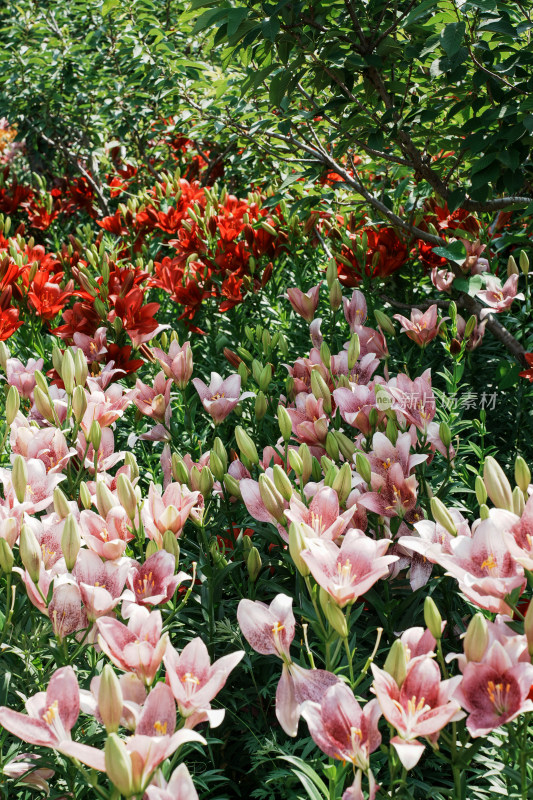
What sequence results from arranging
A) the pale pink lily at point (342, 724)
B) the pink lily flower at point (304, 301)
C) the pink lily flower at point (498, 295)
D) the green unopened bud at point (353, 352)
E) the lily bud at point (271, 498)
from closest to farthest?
the pale pink lily at point (342, 724)
the lily bud at point (271, 498)
the green unopened bud at point (353, 352)
the pink lily flower at point (498, 295)
the pink lily flower at point (304, 301)

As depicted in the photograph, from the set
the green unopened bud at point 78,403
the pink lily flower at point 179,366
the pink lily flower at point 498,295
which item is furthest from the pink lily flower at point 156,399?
the pink lily flower at point 498,295

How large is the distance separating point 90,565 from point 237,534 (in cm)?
60

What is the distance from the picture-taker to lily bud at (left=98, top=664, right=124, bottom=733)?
87 centimetres

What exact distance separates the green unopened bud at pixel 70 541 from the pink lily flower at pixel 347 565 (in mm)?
406

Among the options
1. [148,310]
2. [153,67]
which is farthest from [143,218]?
[148,310]

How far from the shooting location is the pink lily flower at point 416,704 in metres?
0.85

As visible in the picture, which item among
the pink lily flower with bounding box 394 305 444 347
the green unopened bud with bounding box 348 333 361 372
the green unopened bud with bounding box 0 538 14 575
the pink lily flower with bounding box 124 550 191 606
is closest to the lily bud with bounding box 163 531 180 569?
the pink lily flower with bounding box 124 550 191 606

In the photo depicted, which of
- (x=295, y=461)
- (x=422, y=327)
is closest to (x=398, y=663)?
(x=295, y=461)

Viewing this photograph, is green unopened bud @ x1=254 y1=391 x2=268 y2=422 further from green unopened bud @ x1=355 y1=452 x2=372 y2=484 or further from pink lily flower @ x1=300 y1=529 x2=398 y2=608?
pink lily flower @ x1=300 y1=529 x2=398 y2=608

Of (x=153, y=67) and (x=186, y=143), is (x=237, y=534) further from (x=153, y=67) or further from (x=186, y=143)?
(x=186, y=143)

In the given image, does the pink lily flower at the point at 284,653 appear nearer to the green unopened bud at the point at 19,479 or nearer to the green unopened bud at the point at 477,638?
the green unopened bud at the point at 477,638

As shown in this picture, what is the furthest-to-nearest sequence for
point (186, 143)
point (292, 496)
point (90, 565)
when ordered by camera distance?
1. point (186, 143)
2. point (292, 496)
3. point (90, 565)

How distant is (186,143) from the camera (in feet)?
18.5

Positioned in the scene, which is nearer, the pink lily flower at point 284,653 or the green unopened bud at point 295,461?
the pink lily flower at point 284,653
